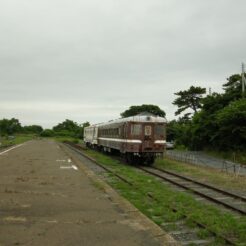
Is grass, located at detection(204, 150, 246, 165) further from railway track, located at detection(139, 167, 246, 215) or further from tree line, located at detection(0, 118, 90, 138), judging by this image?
tree line, located at detection(0, 118, 90, 138)

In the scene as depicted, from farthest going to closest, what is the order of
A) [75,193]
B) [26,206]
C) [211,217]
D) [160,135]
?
[160,135]
[75,193]
[26,206]
[211,217]

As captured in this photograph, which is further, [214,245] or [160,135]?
[160,135]

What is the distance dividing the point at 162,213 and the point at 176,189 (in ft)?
18.2

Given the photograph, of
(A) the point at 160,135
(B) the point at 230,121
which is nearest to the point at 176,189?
(A) the point at 160,135

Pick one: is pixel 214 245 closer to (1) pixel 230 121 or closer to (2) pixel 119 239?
(2) pixel 119 239

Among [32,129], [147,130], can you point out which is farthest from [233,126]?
[32,129]

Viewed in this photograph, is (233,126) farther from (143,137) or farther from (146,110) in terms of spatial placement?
(146,110)

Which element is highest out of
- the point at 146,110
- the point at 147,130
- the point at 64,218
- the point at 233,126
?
the point at 146,110

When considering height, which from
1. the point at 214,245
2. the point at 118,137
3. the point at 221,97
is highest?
the point at 221,97

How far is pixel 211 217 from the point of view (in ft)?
34.9

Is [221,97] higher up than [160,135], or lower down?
higher up

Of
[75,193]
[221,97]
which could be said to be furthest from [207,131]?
[75,193]

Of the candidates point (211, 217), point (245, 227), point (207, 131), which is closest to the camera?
point (245, 227)

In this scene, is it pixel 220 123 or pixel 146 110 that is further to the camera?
pixel 146 110
